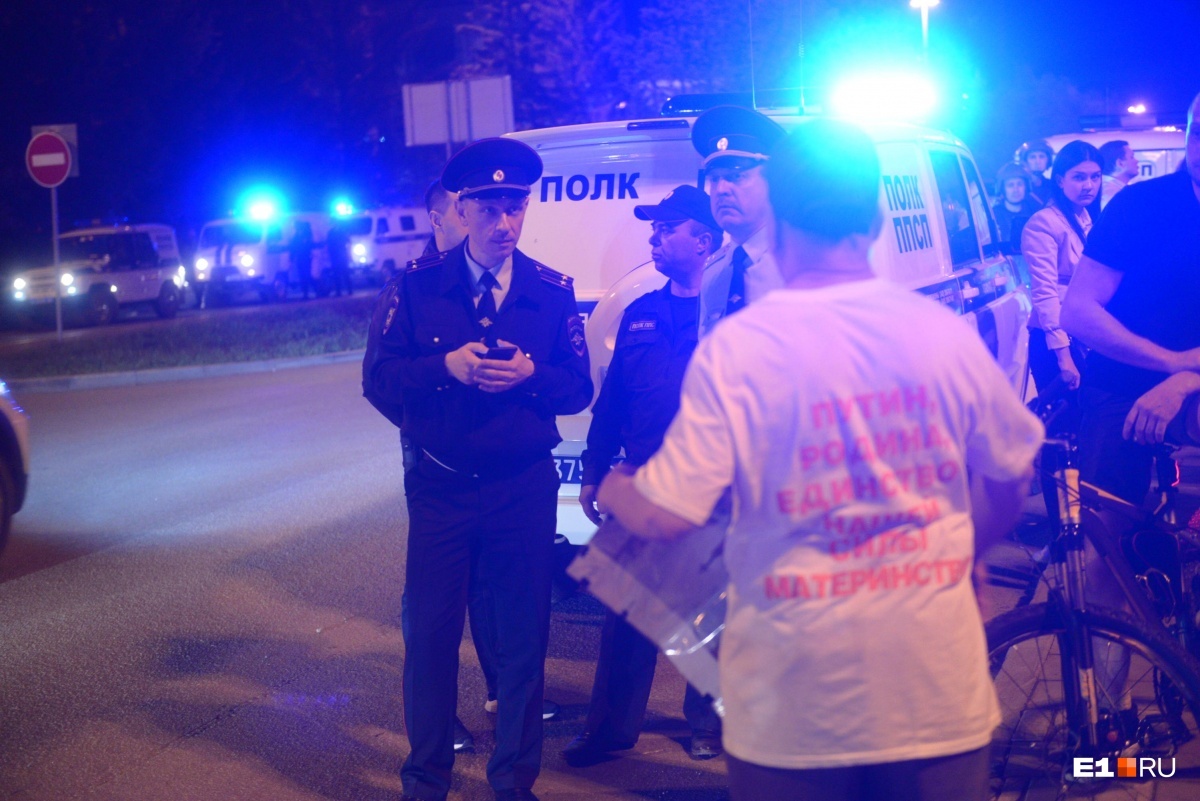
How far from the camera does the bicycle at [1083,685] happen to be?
132 inches

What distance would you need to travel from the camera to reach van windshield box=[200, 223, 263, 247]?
34562 millimetres

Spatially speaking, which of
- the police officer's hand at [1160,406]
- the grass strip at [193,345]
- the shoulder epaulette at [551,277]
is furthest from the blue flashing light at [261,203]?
the police officer's hand at [1160,406]

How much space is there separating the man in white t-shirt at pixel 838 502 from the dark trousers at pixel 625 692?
7.10ft

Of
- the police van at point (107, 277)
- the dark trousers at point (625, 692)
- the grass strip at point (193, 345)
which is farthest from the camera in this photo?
the police van at point (107, 277)

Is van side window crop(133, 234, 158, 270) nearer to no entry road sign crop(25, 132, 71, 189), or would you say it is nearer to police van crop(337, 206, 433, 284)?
police van crop(337, 206, 433, 284)

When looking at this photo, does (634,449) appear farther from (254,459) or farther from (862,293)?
(254,459)

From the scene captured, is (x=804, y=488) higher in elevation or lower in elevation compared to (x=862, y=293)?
lower

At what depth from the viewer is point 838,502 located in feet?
7.37

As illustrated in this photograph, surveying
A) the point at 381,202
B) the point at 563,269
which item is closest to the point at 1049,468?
the point at 563,269

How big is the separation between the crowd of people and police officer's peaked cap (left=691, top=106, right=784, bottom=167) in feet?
0.04

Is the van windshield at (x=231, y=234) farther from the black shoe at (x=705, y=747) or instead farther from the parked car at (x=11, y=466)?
the black shoe at (x=705, y=747)

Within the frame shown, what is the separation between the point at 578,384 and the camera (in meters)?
4.15

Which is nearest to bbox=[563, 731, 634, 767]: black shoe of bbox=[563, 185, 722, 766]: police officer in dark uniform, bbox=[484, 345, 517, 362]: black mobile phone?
bbox=[563, 185, 722, 766]: police officer in dark uniform

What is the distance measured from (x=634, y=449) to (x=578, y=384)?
393 mm
